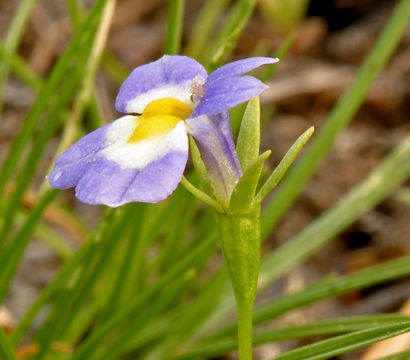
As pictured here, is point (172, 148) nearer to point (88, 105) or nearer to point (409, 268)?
point (409, 268)

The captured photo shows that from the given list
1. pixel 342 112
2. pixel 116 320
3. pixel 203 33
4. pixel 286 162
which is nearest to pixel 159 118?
pixel 286 162

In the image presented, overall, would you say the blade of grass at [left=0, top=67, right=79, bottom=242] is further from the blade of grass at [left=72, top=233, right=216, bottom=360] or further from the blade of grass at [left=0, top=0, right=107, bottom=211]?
the blade of grass at [left=72, top=233, right=216, bottom=360]

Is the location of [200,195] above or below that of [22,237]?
below

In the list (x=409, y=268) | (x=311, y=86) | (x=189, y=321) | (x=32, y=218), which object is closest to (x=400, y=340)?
(x=409, y=268)

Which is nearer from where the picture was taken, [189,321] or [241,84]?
[241,84]

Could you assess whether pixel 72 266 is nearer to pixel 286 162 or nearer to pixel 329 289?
pixel 329 289

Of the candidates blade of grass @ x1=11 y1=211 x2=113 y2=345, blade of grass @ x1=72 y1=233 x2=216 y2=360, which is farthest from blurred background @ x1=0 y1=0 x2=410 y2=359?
blade of grass @ x1=72 y1=233 x2=216 y2=360
